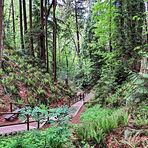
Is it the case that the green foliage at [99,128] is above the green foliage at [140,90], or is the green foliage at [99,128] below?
below

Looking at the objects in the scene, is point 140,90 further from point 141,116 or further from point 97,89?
point 97,89

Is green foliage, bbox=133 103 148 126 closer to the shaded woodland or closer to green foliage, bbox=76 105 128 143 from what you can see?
the shaded woodland

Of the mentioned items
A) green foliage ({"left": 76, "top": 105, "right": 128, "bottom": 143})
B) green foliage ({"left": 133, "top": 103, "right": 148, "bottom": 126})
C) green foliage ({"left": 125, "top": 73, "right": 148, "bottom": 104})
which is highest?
green foliage ({"left": 125, "top": 73, "right": 148, "bottom": 104})

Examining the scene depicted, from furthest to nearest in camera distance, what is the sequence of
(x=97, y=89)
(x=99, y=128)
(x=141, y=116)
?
(x=97, y=89) → (x=141, y=116) → (x=99, y=128)

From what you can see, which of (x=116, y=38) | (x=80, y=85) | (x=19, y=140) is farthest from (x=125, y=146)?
(x=80, y=85)

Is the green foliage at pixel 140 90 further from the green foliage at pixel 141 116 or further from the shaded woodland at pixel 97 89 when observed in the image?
the green foliage at pixel 141 116

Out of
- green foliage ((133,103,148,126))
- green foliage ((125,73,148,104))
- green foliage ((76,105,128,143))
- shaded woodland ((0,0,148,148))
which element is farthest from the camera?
green foliage ((125,73,148,104))

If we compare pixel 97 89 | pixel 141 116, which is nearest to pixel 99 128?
pixel 141 116

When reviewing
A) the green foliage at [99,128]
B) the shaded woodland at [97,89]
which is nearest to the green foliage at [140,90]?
the shaded woodland at [97,89]

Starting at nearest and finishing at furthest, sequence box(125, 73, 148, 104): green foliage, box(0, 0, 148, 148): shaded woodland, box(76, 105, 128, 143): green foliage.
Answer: box(0, 0, 148, 148): shaded woodland → box(76, 105, 128, 143): green foliage → box(125, 73, 148, 104): green foliage

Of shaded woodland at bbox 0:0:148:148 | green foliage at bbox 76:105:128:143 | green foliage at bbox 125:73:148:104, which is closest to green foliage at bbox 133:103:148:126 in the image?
shaded woodland at bbox 0:0:148:148

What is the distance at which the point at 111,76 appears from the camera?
19391mm

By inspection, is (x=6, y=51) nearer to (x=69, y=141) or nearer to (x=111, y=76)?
(x=111, y=76)

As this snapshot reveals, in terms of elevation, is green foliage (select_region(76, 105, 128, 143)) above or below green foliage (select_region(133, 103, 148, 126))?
below
